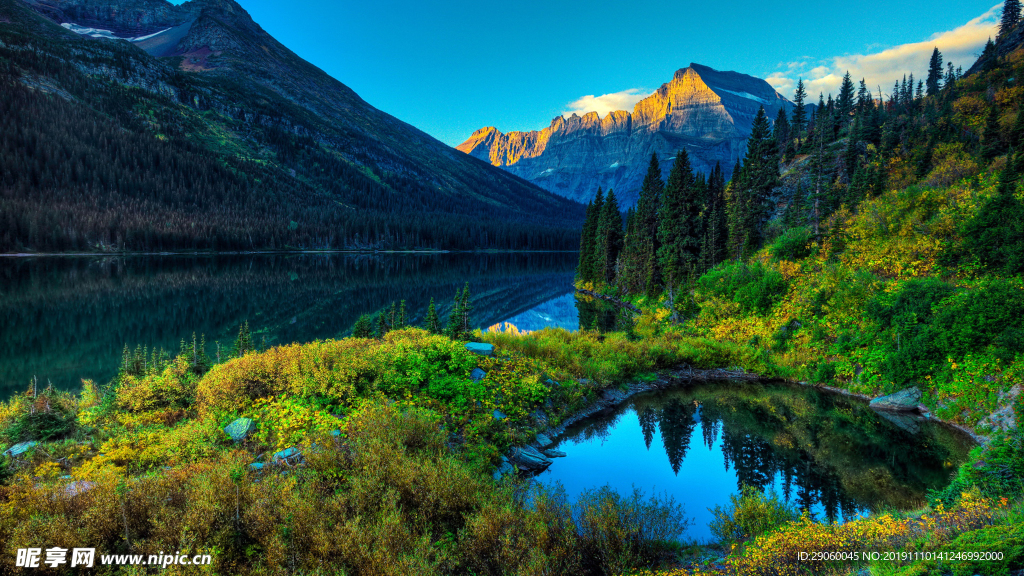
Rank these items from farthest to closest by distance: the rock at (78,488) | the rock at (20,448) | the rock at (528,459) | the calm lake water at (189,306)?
the calm lake water at (189,306), the rock at (528,459), the rock at (20,448), the rock at (78,488)

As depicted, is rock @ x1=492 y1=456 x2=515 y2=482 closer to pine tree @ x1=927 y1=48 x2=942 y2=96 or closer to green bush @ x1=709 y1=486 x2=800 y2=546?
green bush @ x1=709 y1=486 x2=800 y2=546

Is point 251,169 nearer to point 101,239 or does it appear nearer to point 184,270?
point 101,239

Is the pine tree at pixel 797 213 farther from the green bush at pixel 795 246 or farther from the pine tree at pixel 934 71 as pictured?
the pine tree at pixel 934 71

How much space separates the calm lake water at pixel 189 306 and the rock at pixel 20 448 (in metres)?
Answer: 12.7

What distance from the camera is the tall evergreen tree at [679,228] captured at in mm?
44406

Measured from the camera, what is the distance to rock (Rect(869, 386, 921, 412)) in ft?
60.0

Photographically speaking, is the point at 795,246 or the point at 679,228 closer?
the point at 795,246

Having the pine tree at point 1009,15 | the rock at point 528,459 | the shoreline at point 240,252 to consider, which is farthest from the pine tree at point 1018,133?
the shoreline at point 240,252

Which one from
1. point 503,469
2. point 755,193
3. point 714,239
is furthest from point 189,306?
point 755,193

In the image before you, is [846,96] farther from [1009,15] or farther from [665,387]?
[665,387]

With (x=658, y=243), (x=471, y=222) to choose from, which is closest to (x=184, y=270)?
(x=658, y=243)

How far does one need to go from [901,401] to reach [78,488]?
2795 cm

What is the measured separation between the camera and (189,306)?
139 feet

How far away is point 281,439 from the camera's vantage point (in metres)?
10.9
